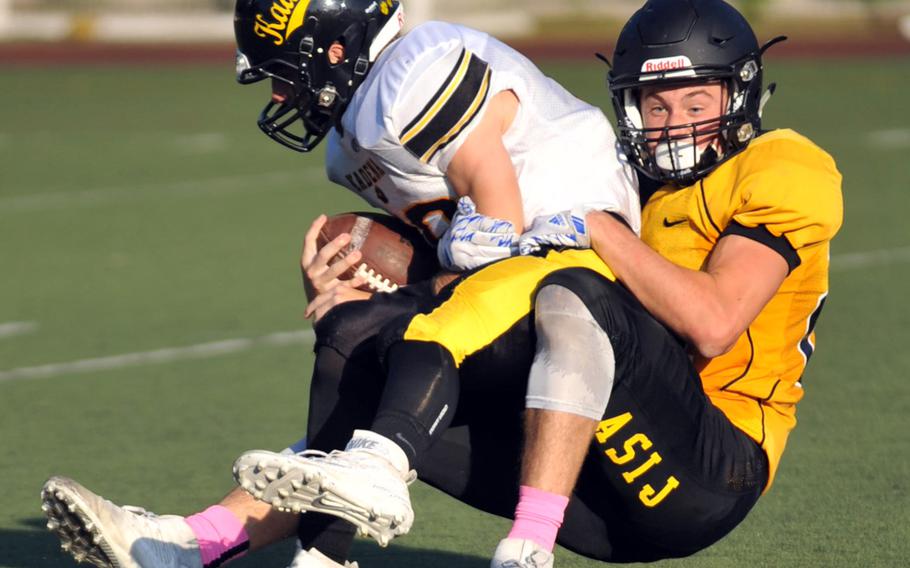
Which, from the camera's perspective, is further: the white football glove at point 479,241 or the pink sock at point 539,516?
the white football glove at point 479,241

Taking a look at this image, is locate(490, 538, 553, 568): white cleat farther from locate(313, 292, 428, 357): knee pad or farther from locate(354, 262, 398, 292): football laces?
locate(354, 262, 398, 292): football laces

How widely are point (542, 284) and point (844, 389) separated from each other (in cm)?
269

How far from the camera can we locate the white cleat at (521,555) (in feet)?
10.0

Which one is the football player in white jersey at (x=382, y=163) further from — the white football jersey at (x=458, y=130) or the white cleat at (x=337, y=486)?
the white cleat at (x=337, y=486)

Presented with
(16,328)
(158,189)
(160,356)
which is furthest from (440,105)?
(158,189)

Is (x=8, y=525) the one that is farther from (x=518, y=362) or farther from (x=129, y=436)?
(x=518, y=362)

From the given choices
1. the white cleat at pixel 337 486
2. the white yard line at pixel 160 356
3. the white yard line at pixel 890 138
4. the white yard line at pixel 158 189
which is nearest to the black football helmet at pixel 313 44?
the white cleat at pixel 337 486

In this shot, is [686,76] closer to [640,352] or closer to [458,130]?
[458,130]

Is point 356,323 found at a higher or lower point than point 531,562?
higher

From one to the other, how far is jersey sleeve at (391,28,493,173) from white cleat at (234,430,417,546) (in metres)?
0.89

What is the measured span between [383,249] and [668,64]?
0.79 meters

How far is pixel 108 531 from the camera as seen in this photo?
3.28m

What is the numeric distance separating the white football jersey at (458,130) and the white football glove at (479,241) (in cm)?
26

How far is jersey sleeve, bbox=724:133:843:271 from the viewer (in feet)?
11.1
